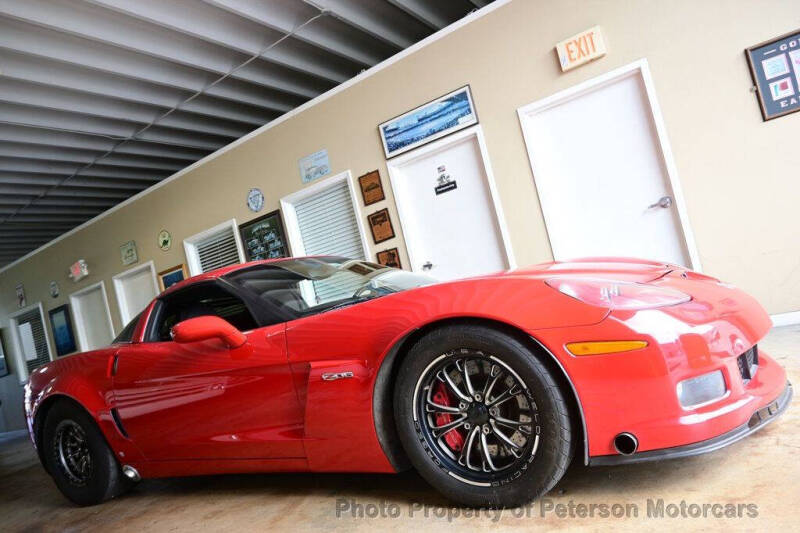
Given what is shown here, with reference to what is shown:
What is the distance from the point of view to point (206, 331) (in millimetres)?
2254

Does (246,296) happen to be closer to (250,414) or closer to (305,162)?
(250,414)

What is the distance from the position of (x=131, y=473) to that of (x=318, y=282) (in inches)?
60.3

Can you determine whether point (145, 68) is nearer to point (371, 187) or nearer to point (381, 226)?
point (371, 187)

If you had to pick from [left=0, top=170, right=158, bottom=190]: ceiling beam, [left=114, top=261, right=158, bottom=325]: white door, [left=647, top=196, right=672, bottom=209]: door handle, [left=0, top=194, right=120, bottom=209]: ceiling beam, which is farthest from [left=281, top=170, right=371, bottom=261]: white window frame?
[left=0, top=194, right=120, bottom=209]: ceiling beam

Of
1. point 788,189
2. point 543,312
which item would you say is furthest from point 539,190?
point 543,312

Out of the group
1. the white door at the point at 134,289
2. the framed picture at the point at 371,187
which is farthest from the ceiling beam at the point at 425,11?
the white door at the point at 134,289

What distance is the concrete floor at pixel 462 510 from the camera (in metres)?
1.60

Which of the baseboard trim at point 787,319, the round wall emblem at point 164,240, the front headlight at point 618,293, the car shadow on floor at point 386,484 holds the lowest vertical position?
the baseboard trim at point 787,319

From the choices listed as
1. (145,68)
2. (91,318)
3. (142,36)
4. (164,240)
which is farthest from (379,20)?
(91,318)

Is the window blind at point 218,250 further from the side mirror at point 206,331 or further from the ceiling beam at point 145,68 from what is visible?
the side mirror at point 206,331

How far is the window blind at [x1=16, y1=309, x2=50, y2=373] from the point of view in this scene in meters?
11.5

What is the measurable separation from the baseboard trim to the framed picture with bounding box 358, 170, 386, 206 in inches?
148

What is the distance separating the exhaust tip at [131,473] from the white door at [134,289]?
634cm

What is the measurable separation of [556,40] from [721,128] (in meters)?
1.52
